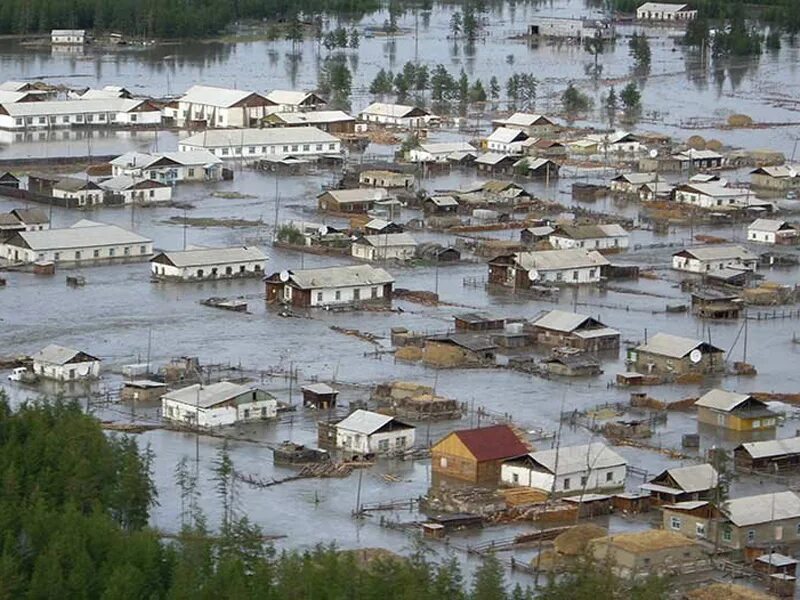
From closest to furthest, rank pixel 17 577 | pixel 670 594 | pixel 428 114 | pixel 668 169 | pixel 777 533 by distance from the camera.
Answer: pixel 17 577 < pixel 670 594 < pixel 777 533 < pixel 668 169 < pixel 428 114

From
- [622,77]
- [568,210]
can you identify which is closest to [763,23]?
[622,77]

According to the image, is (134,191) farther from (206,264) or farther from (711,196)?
(711,196)

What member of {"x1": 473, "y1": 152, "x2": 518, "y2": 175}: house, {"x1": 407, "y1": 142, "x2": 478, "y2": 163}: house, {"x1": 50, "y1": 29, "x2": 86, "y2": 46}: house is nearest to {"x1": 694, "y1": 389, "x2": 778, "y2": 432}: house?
{"x1": 473, "y1": 152, "x2": 518, "y2": 175}: house

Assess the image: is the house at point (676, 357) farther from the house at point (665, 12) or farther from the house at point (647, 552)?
the house at point (665, 12)

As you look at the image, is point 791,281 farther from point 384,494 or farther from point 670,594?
point 670,594

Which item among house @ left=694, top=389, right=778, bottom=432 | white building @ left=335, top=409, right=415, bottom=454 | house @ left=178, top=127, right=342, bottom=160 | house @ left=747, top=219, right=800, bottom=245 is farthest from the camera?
house @ left=178, top=127, right=342, bottom=160

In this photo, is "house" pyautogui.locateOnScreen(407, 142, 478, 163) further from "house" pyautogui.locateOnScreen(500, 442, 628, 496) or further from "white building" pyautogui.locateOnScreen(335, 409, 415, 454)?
"house" pyautogui.locateOnScreen(500, 442, 628, 496)
